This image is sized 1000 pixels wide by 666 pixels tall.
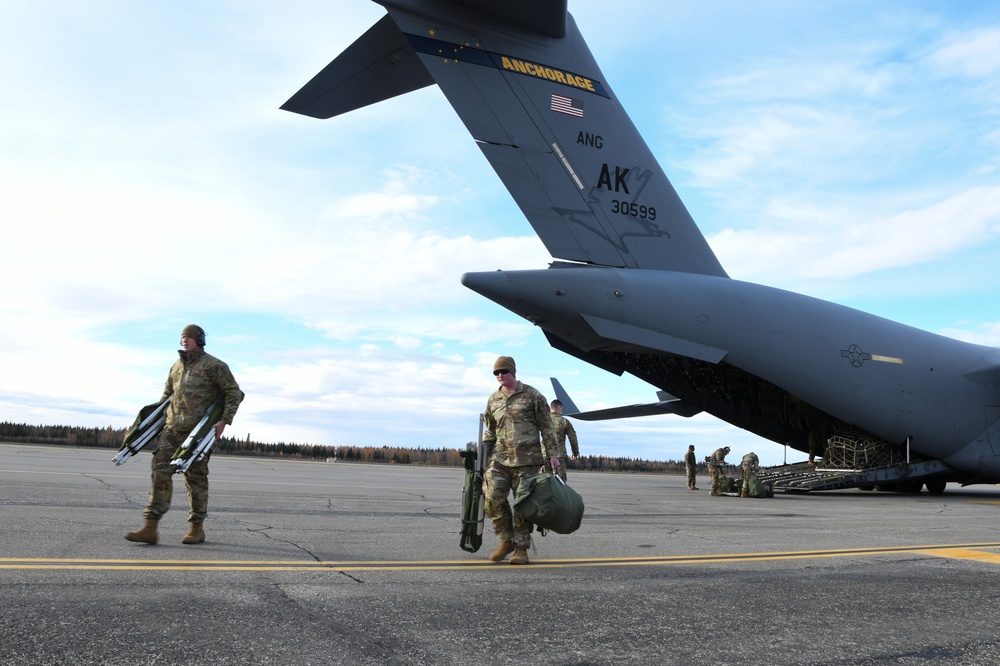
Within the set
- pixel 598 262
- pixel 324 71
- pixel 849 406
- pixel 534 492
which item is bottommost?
pixel 534 492

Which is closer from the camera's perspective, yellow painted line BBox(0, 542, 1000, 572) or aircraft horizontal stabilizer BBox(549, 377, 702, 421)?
yellow painted line BBox(0, 542, 1000, 572)

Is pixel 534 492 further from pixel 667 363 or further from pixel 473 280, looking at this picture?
pixel 667 363

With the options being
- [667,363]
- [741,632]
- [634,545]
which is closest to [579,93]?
[667,363]

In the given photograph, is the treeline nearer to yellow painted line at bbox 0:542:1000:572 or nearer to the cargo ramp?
the cargo ramp

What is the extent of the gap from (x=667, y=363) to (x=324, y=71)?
8371 millimetres

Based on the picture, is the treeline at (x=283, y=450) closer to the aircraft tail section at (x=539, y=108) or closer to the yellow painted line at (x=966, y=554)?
the aircraft tail section at (x=539, y=108)

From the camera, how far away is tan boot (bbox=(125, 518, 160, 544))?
19.2ft

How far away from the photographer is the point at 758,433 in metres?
17.7

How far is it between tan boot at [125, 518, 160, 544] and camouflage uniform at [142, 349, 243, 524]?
0.84 feet

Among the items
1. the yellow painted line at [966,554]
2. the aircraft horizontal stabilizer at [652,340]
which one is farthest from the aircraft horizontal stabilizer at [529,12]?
the yellow painted line at [966,554]

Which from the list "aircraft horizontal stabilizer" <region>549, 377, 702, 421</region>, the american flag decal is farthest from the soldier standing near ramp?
the american flag decal

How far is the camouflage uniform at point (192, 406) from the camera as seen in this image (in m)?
6.14

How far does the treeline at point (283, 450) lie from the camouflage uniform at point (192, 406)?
26.4 metres

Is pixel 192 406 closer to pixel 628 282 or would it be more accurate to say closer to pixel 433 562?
pixel 433 562
